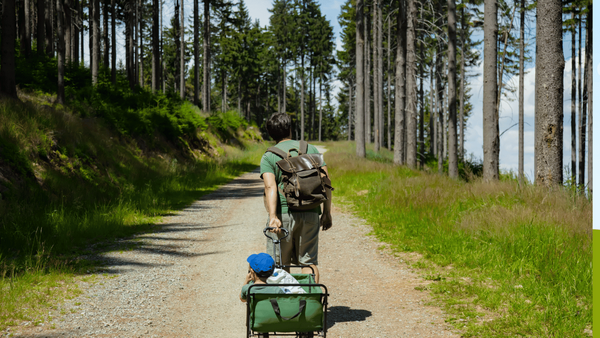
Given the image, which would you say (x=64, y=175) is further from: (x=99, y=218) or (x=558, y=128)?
(x=558, y=128)

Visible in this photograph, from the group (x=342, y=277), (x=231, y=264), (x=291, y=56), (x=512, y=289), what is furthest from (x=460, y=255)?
(x=291, y=56)

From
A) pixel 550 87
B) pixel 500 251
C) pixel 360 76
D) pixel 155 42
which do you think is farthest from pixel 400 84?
pixel 155 42

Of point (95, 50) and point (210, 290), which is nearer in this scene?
point (210, 290)

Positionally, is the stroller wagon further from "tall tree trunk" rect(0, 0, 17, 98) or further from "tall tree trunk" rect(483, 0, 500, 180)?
"tall tree trunk" rect(0, 0, 17, 98)

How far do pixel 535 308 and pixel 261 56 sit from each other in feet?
188

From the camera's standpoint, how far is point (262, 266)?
3.17 m

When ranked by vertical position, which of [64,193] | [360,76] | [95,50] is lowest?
[64,193]

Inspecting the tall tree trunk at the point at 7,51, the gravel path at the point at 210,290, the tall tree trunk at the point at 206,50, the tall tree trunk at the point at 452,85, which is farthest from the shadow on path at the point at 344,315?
the tall tree trunk at the point at 206,50

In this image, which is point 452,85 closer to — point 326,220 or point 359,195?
point 359,195

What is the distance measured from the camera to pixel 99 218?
29.9 feet

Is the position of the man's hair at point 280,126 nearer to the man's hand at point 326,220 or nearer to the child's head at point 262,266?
the man's hand at point 326,220

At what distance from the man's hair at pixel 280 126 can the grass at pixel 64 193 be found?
3.48 meters

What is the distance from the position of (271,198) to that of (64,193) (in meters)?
8.65

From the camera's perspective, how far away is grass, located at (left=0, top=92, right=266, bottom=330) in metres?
5.71
